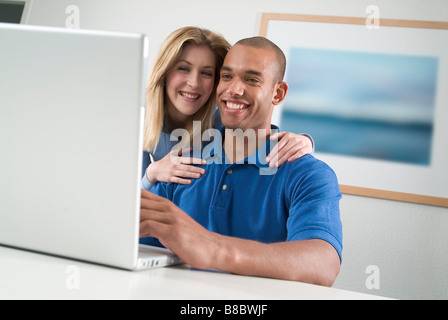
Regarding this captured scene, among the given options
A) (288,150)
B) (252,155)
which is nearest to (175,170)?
(252,155)

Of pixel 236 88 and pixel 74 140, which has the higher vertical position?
pixel 236 88

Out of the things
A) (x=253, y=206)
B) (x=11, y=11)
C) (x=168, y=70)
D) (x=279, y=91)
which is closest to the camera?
(x=253, y=206)

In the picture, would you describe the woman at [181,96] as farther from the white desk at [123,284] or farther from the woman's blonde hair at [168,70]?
the white desk at [123,284]

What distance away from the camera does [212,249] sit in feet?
2.41

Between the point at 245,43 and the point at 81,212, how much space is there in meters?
0.97

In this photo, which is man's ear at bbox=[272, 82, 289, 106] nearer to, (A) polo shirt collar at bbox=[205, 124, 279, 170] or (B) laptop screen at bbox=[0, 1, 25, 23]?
(A) polo shirt collar at bbox=[205, 124, 279, 170]

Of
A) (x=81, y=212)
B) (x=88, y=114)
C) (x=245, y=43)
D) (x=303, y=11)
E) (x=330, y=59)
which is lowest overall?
(x=81, y=212)

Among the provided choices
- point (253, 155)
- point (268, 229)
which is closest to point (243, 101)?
point (253, 155)

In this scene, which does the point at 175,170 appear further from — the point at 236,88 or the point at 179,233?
the point at 179,233

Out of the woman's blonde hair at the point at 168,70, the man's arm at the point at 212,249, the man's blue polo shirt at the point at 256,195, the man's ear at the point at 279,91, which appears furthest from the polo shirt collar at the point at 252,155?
the man's arm at the point at 212,249

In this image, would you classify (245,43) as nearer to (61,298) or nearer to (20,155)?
(20,155)

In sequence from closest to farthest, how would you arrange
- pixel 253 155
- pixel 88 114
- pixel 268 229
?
pixel 88 114 < pixel 268 229 < pixel 253 155

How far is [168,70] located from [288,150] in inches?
22.4
